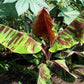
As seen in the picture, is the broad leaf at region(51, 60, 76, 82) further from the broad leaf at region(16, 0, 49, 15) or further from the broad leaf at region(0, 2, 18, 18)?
the broad leaf at region(0, 2, 18, 18)

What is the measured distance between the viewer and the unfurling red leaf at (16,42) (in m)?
1.15

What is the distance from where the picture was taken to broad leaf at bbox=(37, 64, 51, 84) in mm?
1319

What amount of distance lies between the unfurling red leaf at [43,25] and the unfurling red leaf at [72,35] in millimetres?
130

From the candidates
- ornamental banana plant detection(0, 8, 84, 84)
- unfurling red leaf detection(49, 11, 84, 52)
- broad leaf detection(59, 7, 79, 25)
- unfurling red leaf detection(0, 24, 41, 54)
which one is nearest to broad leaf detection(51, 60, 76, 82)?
ornamental banana plant detection(0, 8, 84, 84)

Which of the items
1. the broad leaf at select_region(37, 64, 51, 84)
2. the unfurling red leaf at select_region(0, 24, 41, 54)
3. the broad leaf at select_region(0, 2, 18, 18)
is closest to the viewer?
the unfurling red leaf at select_region(0, 24, 41, 54)

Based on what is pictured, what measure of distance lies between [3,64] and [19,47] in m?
0.78

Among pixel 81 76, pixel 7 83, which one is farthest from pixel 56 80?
pixel 7 83

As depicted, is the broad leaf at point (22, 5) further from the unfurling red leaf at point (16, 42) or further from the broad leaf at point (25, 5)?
the unfurling red leaf at point (16, 42)

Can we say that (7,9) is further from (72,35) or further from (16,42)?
(72,35)

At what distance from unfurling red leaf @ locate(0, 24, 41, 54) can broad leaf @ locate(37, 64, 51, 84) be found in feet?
1.06

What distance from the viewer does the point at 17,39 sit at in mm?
1207

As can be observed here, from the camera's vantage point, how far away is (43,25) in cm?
130

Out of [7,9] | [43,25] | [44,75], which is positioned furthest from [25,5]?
[44,75]

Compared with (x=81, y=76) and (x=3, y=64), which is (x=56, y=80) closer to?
(x=81, y=76)
